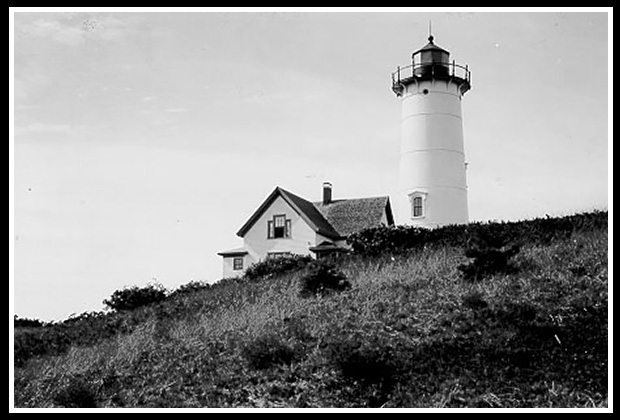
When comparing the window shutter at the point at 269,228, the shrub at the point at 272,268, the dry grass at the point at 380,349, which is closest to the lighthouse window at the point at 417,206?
the window shutter at the point at 269,228

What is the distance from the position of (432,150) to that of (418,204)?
6.51 ft

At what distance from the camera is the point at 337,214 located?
3412 cm

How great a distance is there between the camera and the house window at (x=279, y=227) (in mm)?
33062

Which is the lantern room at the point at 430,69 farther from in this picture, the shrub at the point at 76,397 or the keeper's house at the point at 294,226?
the shrub at the point at 76,397

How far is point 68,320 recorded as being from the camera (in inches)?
722

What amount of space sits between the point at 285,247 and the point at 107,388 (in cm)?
2122

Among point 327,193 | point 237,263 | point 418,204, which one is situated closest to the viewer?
point 418,204

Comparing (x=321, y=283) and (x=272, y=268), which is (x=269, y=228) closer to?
(x=272, y=268)

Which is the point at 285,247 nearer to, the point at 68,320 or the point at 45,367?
the point at 68,320

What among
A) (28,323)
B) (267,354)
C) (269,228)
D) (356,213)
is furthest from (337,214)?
(267,354)

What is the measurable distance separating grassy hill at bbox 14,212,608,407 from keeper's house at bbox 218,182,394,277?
15798 mm

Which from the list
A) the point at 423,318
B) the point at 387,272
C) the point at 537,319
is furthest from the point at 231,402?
the point at 387,272

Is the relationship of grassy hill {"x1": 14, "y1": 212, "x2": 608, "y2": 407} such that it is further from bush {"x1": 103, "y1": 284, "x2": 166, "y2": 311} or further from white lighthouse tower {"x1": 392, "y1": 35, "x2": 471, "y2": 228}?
white lighthouse tower {"x1": 392, "y1": 35, "x2": 471, "y2": 228}

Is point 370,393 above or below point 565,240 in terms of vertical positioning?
below
